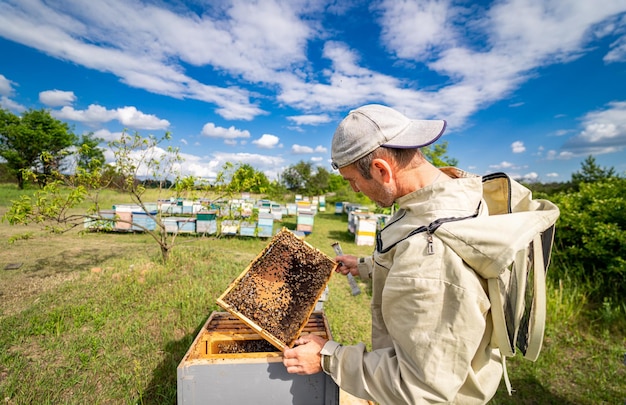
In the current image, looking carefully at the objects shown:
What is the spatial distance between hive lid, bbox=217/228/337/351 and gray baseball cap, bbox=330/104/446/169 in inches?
41.5

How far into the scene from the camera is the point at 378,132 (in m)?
1.44

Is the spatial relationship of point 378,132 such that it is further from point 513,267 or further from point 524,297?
point 524,297

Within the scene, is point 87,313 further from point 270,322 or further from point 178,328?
point 270,322

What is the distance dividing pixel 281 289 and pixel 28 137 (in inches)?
1581

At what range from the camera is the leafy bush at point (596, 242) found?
16.9 feet

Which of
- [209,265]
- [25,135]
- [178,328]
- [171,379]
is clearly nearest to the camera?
[171,379]

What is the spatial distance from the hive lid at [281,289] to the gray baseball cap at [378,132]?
1.05 m

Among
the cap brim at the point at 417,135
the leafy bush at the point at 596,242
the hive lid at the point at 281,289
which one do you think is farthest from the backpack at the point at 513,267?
the leafy bush at the point at 596,242

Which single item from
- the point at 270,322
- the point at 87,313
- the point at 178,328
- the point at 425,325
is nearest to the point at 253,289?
the point at 270,322

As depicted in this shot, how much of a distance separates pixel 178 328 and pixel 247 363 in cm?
279

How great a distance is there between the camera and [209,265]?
6461mm

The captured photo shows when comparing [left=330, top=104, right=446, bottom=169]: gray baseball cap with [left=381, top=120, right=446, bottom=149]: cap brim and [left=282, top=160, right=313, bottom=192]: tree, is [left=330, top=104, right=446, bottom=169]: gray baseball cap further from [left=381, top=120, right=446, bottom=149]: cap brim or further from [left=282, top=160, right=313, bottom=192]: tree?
[left=282, top=160, right=313, bottom=192]: tree

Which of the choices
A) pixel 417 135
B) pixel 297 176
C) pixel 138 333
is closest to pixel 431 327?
pixel 417 135

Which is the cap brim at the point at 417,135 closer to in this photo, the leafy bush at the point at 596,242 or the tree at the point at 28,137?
the leafy bush at the point at 596,242
